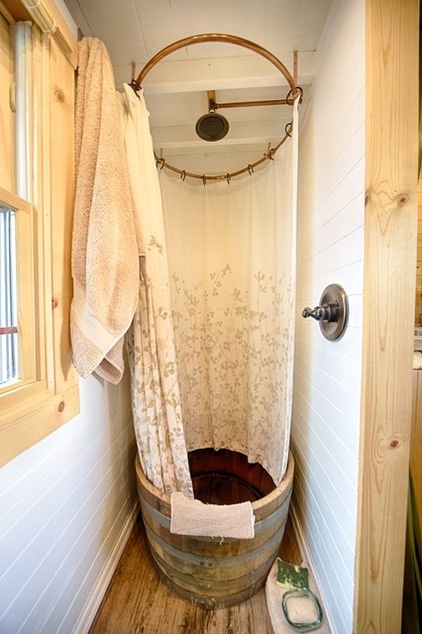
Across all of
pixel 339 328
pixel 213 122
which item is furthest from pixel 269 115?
→ pixel 339 328

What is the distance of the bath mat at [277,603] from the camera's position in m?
0.84

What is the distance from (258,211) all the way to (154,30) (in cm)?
83

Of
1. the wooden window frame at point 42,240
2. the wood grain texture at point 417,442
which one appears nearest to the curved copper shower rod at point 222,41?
the wooden window frame at point 42,240

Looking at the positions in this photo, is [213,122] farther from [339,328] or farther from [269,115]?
[339,328]

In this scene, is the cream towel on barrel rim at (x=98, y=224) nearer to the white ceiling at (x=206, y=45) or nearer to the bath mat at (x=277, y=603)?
the white ceiling at (x=206, y=45)

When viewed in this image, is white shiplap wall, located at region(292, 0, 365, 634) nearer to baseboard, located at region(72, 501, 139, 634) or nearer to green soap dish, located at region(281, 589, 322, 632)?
green soap dish, located at region(281, 589, 322, 632)

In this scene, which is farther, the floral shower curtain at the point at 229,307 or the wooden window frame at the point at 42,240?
the floral shower curtain at the point at 229,307

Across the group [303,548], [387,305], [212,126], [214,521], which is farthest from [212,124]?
[303,548]

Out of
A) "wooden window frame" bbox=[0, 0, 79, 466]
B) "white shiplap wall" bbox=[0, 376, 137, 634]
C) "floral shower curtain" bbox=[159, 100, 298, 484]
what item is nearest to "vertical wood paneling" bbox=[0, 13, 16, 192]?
"wooden window frame" bbox=[0, 0, 79, 466]

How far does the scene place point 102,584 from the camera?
966mm

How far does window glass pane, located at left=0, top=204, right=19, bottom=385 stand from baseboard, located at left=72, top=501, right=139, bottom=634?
934 millimetres

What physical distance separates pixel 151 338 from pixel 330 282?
2.38 ft

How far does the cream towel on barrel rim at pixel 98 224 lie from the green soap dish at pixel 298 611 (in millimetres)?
1133

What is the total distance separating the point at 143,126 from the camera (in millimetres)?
936
